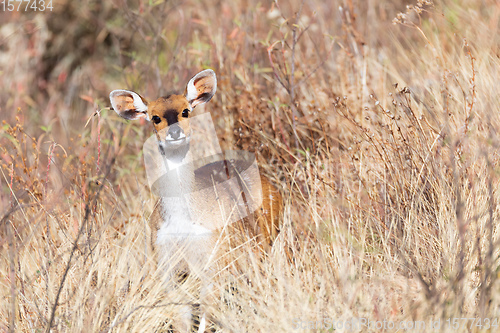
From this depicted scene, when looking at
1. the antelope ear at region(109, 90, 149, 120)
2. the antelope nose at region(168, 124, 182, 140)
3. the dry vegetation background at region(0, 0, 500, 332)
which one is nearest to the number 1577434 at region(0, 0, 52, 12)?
the dry vegetation background at region(0, 0, 500, 332)

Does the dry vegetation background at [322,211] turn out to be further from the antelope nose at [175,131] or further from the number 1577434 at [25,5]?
the number 1577434 at [25,5]

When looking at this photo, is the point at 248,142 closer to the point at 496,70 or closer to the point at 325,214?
the point at 325,214

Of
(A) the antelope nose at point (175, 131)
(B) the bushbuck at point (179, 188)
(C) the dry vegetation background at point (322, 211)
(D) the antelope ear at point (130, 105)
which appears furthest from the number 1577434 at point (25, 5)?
(A) the antelope nose at point (175, 131)

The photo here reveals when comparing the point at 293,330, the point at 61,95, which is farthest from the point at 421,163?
the point at 61,95

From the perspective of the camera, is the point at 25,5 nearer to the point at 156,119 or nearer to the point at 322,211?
the point at 156,119

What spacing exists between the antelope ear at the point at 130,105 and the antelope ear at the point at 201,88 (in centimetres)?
29

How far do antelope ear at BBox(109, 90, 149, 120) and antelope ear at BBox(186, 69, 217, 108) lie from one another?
291 millimetres

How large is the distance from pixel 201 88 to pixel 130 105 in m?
0.47

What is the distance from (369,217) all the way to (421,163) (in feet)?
1.59

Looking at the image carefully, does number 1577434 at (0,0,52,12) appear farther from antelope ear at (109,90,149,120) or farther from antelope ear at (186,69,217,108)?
antelope ear at (186,69,217,108)

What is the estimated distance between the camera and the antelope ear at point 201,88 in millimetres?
3244

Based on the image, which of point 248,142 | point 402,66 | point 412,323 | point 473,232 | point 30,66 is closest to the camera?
point 412,323

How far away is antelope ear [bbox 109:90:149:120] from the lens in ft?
10.5

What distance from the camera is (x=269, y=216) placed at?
3734 mm
